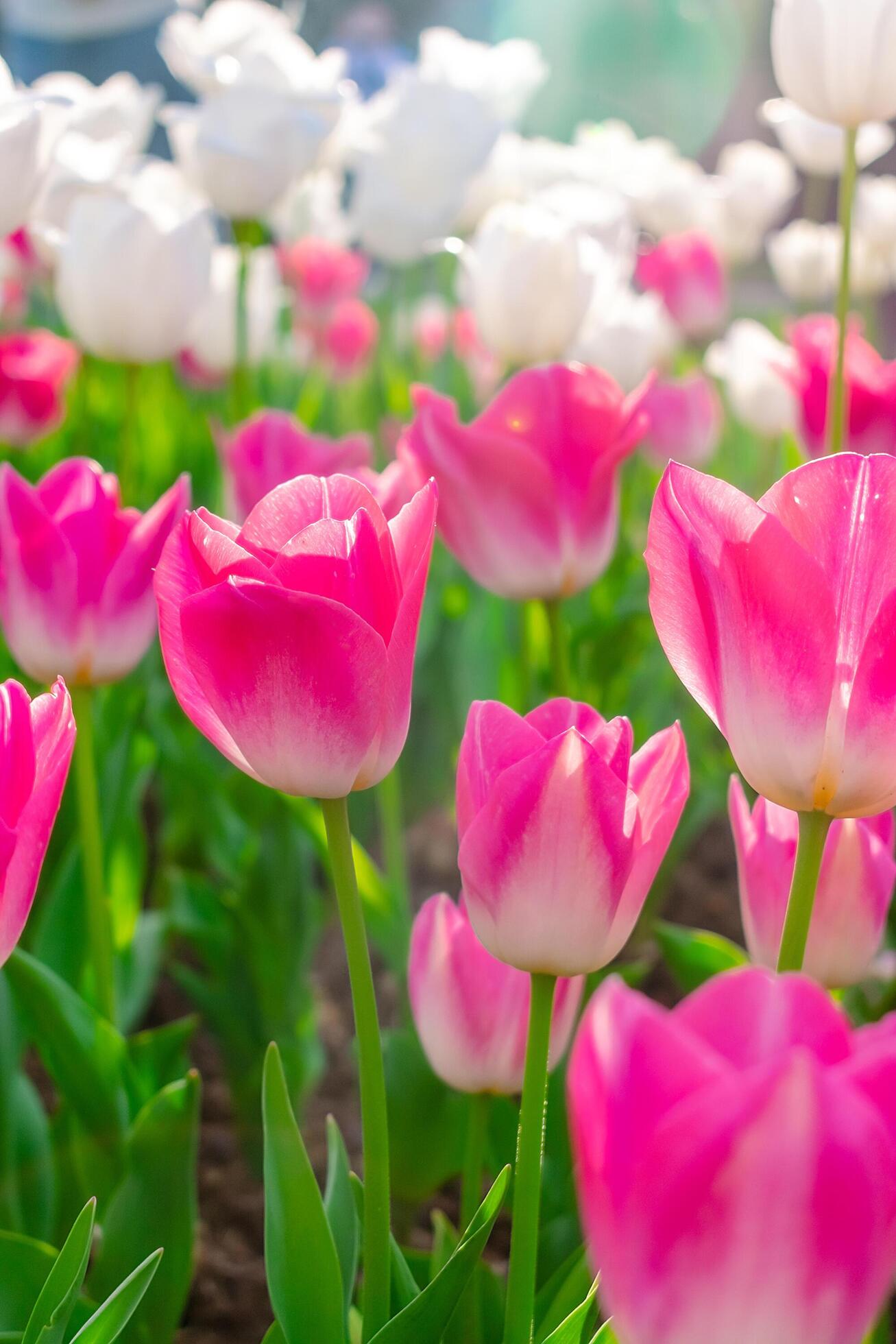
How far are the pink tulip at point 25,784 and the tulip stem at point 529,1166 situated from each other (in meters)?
0.17

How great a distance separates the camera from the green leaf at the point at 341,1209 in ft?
2.02

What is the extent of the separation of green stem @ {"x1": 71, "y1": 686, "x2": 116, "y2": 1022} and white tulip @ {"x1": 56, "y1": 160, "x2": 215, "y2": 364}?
55 centimetres

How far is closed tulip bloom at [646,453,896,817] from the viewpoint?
42cm

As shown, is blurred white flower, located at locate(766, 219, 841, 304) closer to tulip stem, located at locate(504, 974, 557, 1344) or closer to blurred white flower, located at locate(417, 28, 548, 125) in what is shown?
blurred white flower, located at locate(417, 28, 548, 125)

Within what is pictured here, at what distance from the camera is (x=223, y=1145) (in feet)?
4.22

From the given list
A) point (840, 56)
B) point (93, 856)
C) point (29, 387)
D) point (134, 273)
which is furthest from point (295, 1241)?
point (29, 387)

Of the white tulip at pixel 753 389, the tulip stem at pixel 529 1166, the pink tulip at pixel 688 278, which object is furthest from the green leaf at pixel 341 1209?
the pink tulip at pixel 688 278

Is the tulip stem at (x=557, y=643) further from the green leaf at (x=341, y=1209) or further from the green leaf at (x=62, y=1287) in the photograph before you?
the green leaf at (x=62, y=1287)

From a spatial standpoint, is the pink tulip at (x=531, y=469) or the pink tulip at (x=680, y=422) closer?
the pink tulip at (x=531, y=469)

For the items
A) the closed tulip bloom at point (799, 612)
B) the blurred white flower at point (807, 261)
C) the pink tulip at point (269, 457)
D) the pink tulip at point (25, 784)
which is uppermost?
the closed tulip bloom at point (799, 612)

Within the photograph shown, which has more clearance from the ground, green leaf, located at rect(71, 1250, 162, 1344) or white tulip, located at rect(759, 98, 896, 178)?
white tulip, located at rect(759, 98, 896, 178)

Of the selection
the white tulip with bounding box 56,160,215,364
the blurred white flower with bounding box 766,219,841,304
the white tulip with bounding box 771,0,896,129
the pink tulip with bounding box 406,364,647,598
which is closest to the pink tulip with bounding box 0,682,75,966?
the pink tulip with bounding box 406,364,647,598

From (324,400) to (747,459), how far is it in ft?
2.99

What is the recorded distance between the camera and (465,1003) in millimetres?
583
